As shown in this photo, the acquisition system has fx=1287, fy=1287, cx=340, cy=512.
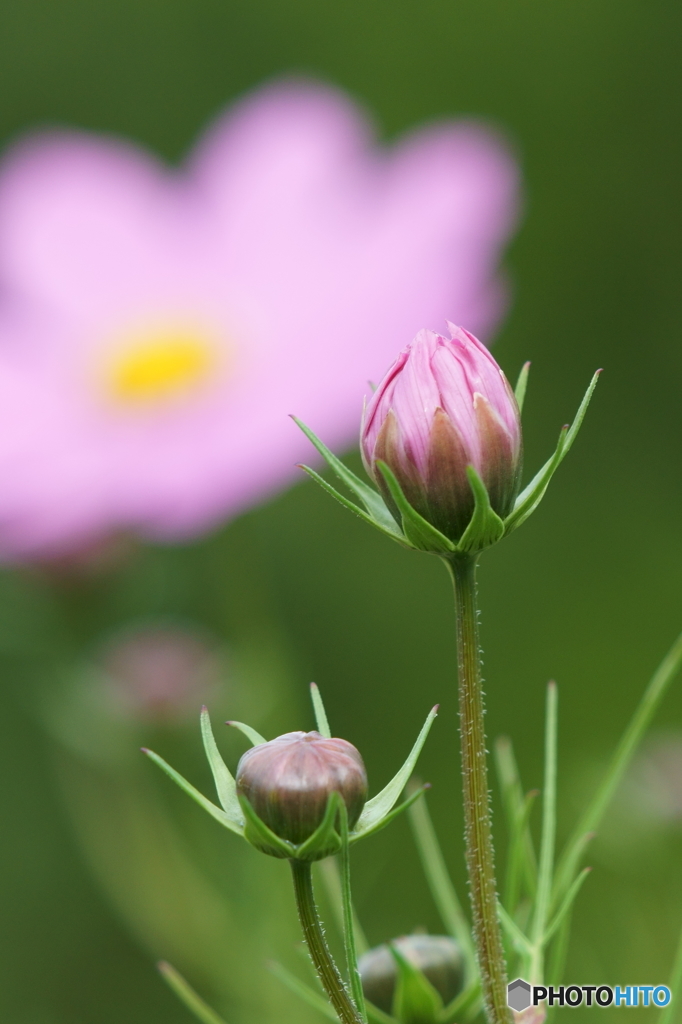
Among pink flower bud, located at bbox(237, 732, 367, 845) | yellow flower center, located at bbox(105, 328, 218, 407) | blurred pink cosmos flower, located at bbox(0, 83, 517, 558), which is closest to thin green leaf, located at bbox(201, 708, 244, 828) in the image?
pink flower bud, located at bbox(237, 732, 367, 845)

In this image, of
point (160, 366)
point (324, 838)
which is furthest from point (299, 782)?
point (160, 366)

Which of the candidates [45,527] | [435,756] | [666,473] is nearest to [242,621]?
[45,527]

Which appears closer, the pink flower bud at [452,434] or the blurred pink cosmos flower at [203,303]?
the pink flower bud at [452,434]

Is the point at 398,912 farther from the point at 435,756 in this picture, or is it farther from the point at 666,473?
the point at 666,473

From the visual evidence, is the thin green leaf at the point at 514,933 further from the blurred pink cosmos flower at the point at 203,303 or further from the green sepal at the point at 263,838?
the blurred pink cosmos flower at the point at 203,303

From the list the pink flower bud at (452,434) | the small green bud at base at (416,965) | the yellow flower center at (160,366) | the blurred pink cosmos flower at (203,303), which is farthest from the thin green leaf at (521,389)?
the yellow flower center at (160,366)

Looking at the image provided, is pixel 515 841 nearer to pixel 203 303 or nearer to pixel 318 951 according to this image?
pixel 318 951
